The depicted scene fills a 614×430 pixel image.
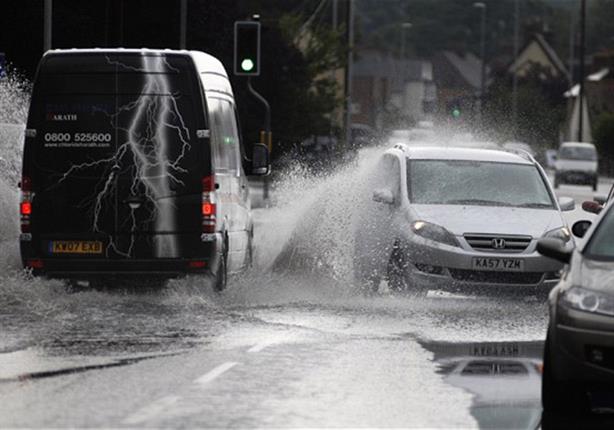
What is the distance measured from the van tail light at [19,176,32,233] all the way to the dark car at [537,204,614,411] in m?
7.50

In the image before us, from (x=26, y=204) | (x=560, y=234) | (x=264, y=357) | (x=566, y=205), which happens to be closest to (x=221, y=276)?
(x=26, y=204)

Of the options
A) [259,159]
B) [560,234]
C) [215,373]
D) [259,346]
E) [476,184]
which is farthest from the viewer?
[259,159]

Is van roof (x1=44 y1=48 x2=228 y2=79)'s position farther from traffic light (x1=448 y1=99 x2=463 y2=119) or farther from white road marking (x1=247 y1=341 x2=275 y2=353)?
traffic light (x1=448 y1=99 x2=463 y2=119)

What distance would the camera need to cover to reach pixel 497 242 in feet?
60.6

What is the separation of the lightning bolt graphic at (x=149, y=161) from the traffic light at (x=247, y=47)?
1622 cm

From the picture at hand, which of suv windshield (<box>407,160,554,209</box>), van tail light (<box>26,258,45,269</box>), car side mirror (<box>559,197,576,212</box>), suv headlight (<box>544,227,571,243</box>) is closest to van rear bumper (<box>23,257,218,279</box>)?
van tail light (<box>26,258,45,269</box>)

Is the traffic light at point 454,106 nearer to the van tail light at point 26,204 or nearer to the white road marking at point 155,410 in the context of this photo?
the van tail light at point 26,204

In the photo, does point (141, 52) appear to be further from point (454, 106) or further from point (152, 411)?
point (454, 106)

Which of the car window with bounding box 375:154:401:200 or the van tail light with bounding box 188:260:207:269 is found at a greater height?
the car window with bounding box 375:154:401:200

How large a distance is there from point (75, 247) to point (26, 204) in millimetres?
594

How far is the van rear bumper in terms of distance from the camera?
57.9ft

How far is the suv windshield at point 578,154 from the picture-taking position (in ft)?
234

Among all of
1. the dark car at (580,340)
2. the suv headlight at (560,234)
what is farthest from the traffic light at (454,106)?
the dark car at (580,340)

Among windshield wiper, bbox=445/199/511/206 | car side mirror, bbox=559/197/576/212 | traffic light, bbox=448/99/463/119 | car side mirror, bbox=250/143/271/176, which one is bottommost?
traffic light, bbox=448/99/463/119
